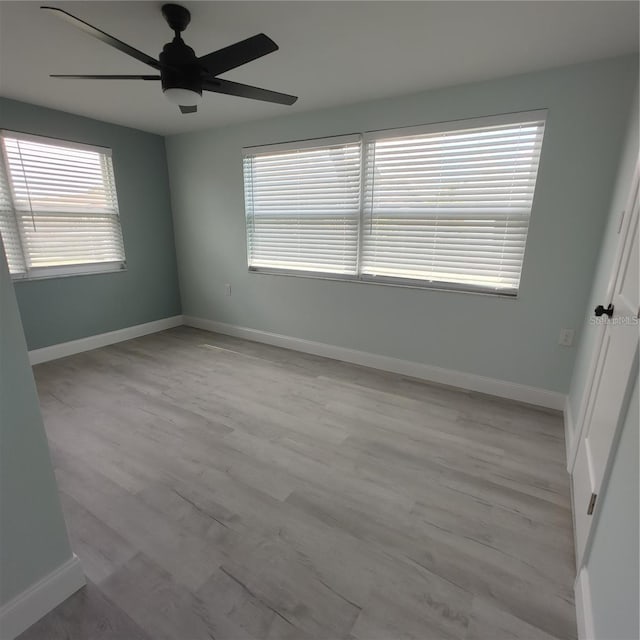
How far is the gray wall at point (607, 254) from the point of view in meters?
1.85

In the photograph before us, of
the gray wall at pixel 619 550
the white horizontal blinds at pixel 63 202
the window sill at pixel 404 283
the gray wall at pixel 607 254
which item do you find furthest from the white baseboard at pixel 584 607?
the white horizontal blinds at pixel 63 202

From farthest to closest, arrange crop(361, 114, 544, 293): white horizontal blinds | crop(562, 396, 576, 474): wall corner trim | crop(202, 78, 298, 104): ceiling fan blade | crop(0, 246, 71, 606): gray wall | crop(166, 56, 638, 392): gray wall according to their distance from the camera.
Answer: crop(361, 114, 544, 293): white horizontal blinds
crop(166, 56, 638, 392): gray wall
crop(562, 396, 576, 474): wall corner trim
crop(202, 78, 298, 104): ceiling fan blade
crop(0, 246, 71, 606): gray wall

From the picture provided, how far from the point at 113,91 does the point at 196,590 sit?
335 centimetres

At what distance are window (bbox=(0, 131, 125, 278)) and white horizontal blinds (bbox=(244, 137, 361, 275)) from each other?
156cm

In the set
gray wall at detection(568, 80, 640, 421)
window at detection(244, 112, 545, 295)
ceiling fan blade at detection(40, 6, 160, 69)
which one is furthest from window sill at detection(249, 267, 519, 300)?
ceiling fan blade at detection(40, 6, 160, 69)

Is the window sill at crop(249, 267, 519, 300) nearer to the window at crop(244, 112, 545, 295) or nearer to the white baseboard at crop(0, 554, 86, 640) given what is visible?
the window at crop(244, 112, 545, 295)

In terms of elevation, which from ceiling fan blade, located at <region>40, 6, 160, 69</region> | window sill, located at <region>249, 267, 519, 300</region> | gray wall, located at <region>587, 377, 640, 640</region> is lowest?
gray wall, located at <region>587, 377, 640, 640</region>

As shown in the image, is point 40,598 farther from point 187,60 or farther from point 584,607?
point 187,60

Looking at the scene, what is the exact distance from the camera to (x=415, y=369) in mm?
3189

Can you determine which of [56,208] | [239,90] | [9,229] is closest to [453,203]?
[239,90]

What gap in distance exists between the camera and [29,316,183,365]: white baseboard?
346cm

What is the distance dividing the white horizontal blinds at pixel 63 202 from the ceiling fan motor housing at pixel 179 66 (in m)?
2.35

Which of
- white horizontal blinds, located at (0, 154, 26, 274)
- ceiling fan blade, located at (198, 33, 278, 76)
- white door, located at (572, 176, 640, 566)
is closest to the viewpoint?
white door, located at (572, 176, 640, 566)

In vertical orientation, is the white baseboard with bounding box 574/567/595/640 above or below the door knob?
below
